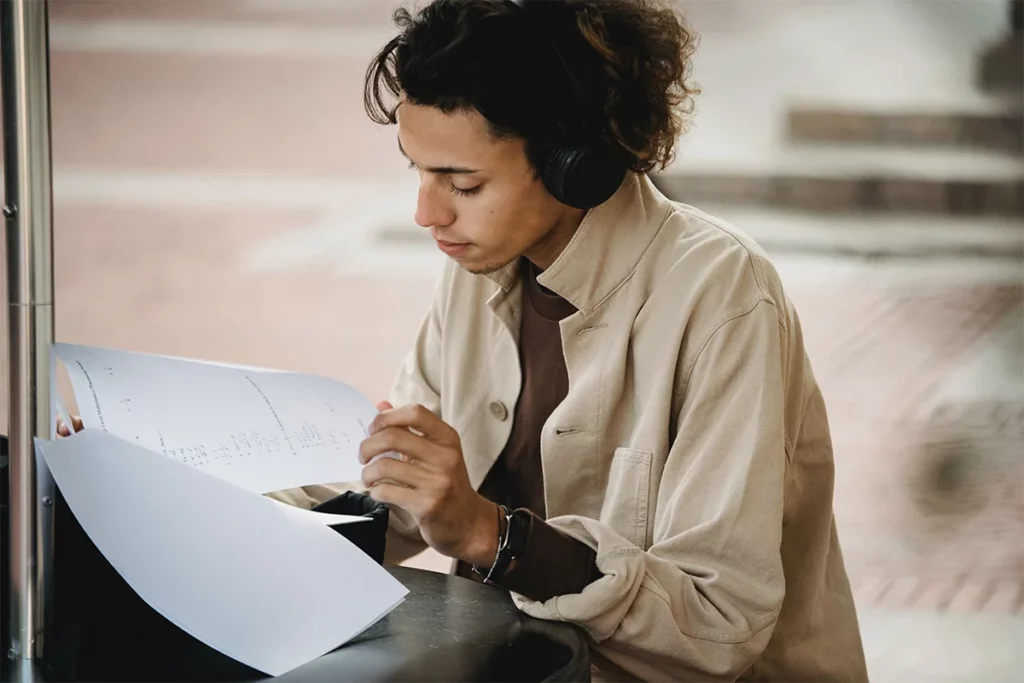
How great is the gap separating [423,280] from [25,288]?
3.07m

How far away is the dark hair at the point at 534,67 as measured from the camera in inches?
51.1

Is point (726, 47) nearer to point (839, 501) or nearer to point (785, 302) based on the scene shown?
point (839, 501)

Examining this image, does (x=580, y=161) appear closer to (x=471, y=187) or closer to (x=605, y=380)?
(x=471, y=187)

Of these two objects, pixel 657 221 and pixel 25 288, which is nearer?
pixel 25 288

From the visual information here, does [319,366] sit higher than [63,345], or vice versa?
[63,345]

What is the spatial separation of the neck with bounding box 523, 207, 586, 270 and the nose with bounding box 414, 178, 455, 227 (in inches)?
5.4

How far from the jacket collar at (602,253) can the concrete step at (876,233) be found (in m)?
2.27

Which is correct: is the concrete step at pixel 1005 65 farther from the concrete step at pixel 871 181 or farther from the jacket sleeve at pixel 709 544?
the jacket sleeve at pixel 709 544

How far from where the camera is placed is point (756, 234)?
3.82 meters

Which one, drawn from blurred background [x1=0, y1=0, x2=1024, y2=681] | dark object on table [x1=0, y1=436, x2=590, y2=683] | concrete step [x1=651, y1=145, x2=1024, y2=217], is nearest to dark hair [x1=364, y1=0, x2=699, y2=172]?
dark object on table [x1=0, y1=436, x2=590, y2=683]

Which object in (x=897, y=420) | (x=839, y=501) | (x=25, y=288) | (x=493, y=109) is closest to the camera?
(x=25, y=288)

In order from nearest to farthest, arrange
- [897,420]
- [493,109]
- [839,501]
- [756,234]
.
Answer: [493,109] → [839,501] → [897,420] → [756,234]

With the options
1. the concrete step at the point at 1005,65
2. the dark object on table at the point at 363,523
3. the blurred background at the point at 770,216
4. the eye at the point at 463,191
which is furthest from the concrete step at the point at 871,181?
the dark object on table at the point at 363,523

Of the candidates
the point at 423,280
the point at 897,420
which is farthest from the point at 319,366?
the point at 897,420
